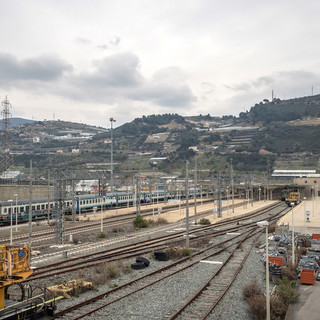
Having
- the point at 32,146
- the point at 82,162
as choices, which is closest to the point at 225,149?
the point at 82,162

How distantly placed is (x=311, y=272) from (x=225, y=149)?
16767 centimetres

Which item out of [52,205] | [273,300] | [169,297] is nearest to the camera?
[273,300]

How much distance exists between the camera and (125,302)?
1287cm

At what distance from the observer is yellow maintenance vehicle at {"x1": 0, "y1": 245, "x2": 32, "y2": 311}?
346 inches

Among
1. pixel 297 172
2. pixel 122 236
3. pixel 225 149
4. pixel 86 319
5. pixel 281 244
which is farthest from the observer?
pixel 225 149

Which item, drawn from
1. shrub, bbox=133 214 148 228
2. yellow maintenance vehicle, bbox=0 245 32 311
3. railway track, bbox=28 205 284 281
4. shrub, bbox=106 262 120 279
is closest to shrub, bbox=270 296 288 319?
shrub, bbox=106 262 120 279

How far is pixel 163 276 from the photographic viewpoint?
54.1ft

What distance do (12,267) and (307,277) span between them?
12799mm

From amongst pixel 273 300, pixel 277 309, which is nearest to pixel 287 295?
pixel 273 300

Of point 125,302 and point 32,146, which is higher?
point 32,146

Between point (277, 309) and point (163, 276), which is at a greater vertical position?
point (277, 309)

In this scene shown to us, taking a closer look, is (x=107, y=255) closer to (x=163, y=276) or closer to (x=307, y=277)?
(x=163, y=276)

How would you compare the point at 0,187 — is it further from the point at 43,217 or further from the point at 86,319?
the point at 86,319

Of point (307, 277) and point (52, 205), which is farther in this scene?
point (52, 205)
